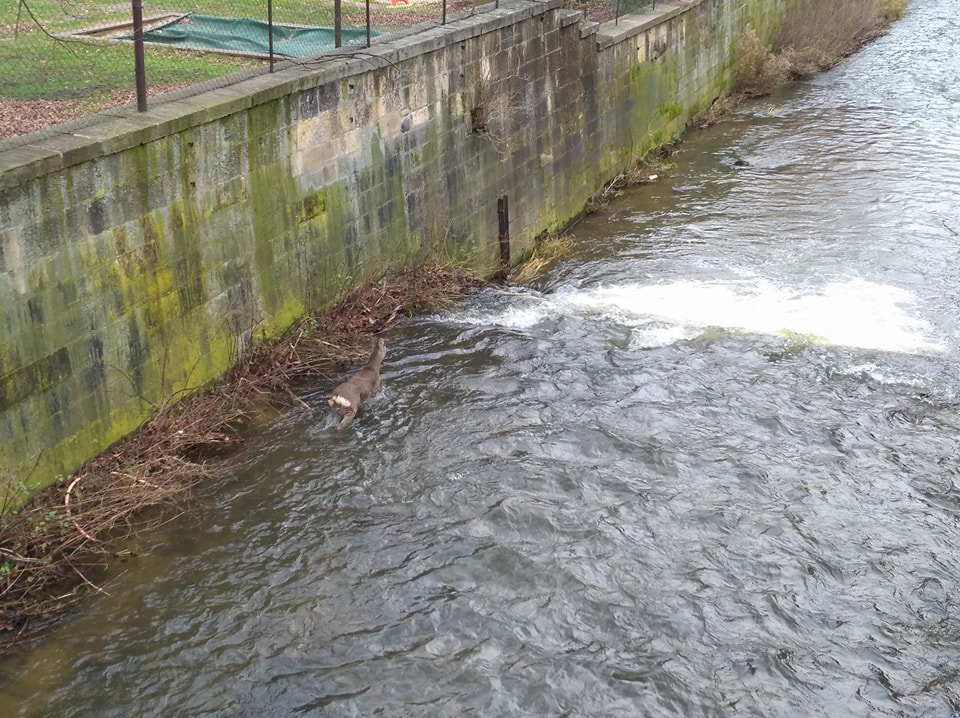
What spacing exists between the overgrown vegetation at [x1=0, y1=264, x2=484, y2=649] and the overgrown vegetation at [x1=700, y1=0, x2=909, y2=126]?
1204cm

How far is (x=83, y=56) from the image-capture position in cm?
1005

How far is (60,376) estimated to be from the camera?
7703 mm

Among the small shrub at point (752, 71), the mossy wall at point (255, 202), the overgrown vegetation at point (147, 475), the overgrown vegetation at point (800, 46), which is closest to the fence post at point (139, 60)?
the mossy wall at point (255, 202)

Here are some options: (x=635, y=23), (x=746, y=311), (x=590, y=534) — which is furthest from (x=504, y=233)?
(x=590, y=534)

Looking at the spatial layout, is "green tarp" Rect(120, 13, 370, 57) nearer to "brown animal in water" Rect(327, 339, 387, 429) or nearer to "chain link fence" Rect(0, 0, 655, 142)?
"chain link fence" Rect(0, 0, 655, 142)

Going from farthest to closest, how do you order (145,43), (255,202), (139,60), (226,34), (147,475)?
(226,34)
(145,43)
(255,202)
(139,60)
(147,475)

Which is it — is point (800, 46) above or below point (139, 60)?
below

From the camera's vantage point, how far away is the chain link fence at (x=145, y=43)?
9.52 metres

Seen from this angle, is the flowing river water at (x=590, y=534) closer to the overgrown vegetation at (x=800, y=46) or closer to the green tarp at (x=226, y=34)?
the green tarp at (x=226, y=34)

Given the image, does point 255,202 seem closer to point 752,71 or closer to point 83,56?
point 83,56

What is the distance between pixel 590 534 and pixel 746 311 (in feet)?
16.1

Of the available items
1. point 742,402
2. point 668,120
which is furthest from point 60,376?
point 668,120

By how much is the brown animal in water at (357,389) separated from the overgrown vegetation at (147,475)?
19.3 inches

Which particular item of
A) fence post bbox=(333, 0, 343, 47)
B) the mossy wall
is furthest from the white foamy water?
fence post bbox=(333, 0, 343, 47)
